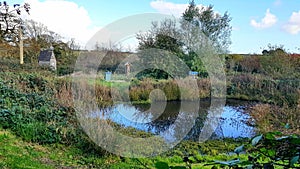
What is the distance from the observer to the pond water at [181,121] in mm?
6352

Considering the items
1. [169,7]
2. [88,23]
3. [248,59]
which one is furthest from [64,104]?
[248,59]

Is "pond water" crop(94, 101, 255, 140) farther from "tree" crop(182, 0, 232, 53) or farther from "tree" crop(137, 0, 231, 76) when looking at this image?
"tree" crop(182, 0, 232, 53)

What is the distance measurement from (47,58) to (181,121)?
7693 millimetres

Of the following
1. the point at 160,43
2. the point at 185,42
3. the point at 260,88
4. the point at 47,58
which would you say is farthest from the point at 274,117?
the point at 47,58

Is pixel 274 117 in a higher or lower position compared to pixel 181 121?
higher

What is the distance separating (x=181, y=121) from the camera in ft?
24.9

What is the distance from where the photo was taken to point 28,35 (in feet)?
47.1

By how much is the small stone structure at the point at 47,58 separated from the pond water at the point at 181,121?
4.91 metres

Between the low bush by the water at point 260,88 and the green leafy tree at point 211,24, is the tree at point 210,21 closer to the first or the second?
the green leafy tree at point 211,24

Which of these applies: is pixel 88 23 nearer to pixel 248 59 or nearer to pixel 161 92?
pixel 161 92

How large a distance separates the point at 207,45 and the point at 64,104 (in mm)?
8479

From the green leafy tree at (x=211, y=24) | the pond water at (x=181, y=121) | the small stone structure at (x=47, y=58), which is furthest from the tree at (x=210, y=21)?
the small stone structure at (x=47, y=58)

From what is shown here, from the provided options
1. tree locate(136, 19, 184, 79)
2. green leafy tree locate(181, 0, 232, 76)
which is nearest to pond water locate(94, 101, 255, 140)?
A: tree locate(136, 19, 184, 79)

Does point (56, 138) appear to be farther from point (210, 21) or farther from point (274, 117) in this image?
point (210, 21)
